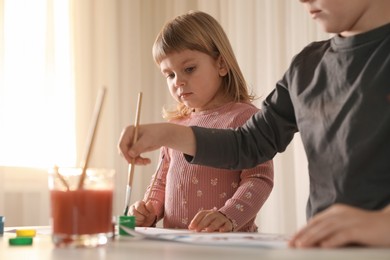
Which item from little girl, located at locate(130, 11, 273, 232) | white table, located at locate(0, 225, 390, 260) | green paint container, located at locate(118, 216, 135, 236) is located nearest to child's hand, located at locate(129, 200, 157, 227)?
little girl, located at locate(130, 11, 273, 232)

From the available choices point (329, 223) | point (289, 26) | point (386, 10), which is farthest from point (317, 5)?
point (289, 26)

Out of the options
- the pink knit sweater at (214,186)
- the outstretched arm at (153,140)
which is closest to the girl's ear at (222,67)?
the pink knit sweater at (214,186)

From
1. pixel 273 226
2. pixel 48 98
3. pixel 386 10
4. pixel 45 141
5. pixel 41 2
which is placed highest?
pixel 41 2

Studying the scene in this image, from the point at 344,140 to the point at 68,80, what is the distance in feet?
6.15

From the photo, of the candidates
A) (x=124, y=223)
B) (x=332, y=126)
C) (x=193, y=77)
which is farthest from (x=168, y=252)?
(x=193, y=77)

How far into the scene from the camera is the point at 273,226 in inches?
108

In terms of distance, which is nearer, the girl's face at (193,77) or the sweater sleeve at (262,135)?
the sweater sleeve at (262,135)

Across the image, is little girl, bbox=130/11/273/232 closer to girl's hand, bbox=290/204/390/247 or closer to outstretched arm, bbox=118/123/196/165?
outstretched arm, bbox=118/123/196/165

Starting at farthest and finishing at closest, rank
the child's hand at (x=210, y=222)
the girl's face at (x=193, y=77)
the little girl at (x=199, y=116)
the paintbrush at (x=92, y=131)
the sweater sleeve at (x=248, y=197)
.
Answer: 1. the girl's face at (x=193, y=77)
2. the little girl at (x=199, y=116)
3. the sweater sleeve at (x=248, y=197)
4. the child's hand at (x=210, y=222)
5. the paintbrush at (x=92, y=131)

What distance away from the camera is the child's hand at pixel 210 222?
1188 mm

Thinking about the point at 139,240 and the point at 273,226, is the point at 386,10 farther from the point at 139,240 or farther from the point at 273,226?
the point at 273,226

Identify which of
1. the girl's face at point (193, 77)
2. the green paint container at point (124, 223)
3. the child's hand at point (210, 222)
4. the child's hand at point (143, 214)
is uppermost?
the girl's face at point (193, 77)

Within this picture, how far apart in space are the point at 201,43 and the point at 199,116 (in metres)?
0.20

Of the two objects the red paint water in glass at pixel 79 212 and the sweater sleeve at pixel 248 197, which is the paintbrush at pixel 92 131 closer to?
the red paint water in glass at pixel 79 212
